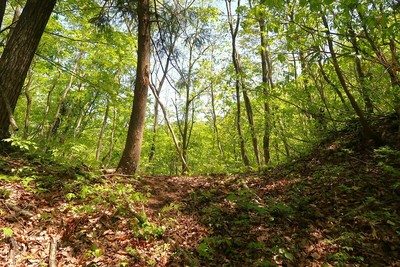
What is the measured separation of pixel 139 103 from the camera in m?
6.61

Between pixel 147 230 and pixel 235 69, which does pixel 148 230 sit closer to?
pixel 147 230

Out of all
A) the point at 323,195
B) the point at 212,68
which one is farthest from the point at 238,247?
the point at 212,68

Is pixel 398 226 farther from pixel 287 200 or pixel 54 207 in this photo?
pixel 54 207

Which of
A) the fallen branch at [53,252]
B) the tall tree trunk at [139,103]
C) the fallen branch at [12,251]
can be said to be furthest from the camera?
the tall tree trunk at [139,103]

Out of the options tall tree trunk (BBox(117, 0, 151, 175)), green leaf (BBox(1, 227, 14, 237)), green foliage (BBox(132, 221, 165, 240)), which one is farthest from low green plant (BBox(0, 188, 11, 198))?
tall tree trunk (BBox(117, 0, 151, 175))

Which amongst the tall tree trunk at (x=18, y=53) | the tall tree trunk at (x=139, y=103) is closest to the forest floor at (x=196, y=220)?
the tall tree trunk at (x=139, y=103)

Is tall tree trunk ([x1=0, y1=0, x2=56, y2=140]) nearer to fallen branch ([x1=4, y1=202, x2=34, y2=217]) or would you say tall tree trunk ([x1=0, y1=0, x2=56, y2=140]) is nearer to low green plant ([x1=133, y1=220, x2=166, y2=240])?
fallen branch ([x1=4, y1=202, x2=34, y2=217])

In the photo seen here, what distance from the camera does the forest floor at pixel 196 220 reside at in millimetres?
3223

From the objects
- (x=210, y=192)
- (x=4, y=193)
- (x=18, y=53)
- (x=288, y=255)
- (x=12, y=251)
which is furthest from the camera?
(x=210, y=192)

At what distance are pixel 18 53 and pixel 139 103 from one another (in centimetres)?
266

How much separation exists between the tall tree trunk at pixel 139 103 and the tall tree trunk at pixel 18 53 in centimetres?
217

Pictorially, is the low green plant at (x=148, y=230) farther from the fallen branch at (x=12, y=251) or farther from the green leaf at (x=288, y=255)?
the green leaf at (x=288, y=255)

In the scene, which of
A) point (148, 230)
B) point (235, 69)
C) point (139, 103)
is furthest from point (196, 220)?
point (235, 69)

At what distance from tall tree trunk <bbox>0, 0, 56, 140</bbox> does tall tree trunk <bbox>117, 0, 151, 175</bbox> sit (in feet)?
7.12
